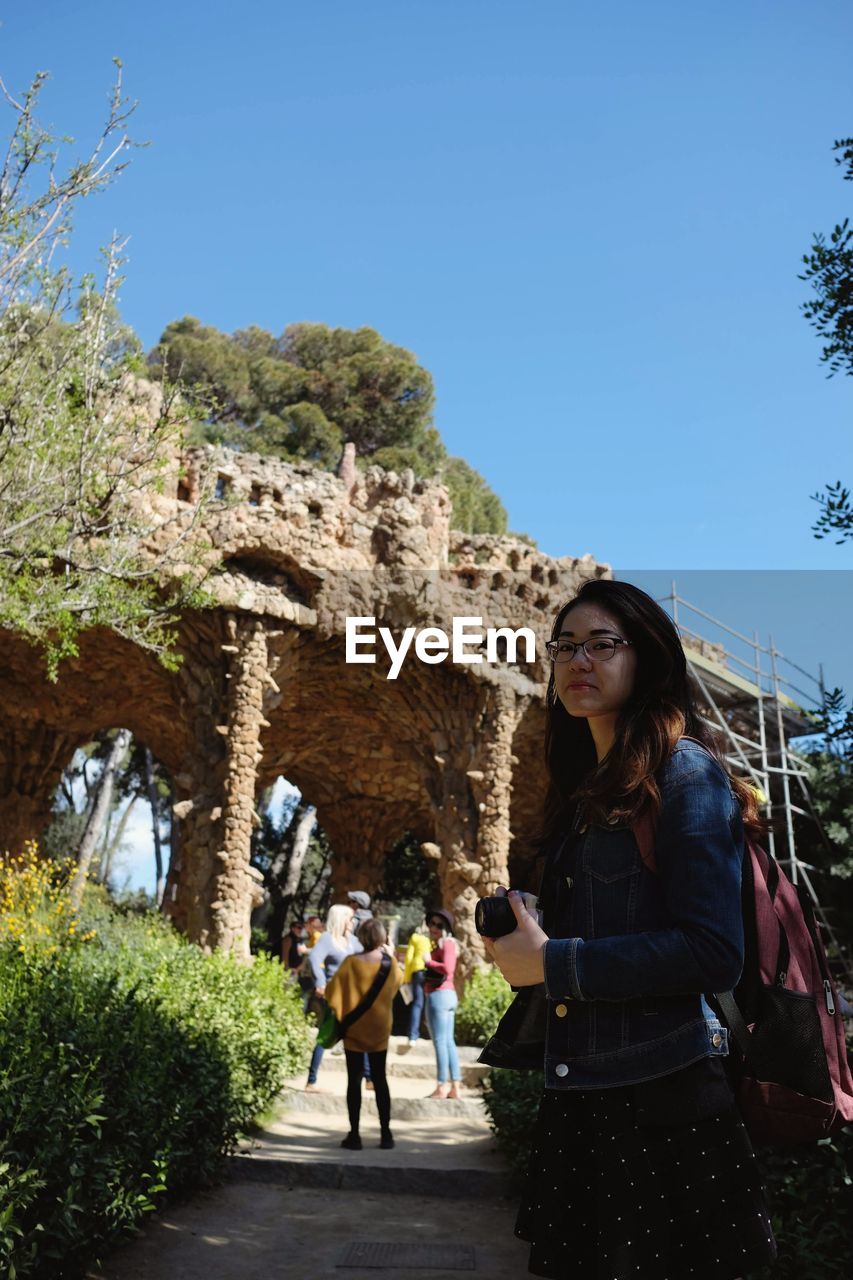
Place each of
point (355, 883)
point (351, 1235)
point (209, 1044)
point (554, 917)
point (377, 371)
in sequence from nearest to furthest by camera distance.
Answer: point (554, 917)
point (351, 1235)
point (209, 1044)
point (355, 883)
point (377, 371)

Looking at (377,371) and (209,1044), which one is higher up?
(377,371)

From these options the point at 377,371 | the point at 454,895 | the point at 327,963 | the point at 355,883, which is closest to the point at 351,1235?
the point at 327,963

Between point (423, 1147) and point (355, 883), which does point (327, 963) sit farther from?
point (355, 883)

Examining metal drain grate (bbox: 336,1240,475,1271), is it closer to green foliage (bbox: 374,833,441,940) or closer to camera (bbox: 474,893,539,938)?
camera (bbox: 474,893,539,938)

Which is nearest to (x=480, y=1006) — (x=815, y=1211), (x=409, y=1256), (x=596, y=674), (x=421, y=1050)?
(x=421, y=1050)

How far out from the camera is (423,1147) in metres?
7.29

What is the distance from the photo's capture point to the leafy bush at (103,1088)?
3592 mm

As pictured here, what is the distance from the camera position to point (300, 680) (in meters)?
14.9

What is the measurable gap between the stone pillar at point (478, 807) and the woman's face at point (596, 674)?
478 inches

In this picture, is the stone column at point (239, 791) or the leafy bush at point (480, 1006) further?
the stone column at point (239, 791)

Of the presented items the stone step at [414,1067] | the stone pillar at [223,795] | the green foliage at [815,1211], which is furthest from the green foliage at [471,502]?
the green foliage at [815,1211]

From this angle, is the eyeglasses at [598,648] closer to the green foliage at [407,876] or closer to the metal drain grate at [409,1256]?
the metal drain grate at [409,1256]

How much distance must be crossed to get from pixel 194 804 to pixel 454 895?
3652 millimetres

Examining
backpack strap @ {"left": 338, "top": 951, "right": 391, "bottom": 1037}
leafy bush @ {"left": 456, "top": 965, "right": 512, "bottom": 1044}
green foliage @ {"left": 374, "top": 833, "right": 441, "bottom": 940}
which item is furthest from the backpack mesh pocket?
green foliage @ {"left": 374, "top": 833, "right": 441, "bottom": 940}
